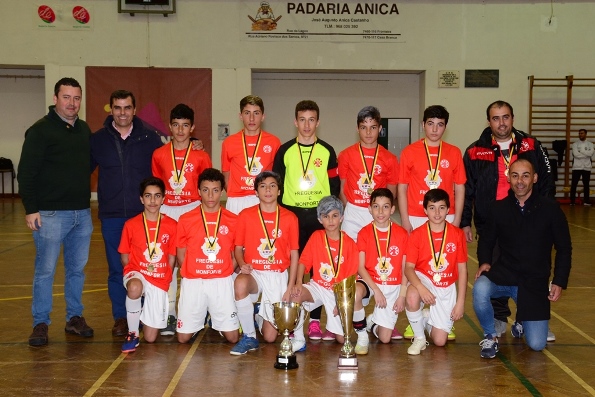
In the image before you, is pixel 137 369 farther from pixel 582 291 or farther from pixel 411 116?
pixel 411 116

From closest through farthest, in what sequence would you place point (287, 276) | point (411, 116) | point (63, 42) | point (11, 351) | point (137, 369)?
point (137, 369), point (11, 351), point (287, 276), point (63, 42), point (411, 116)

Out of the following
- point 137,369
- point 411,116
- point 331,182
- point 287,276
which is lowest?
point 137,369

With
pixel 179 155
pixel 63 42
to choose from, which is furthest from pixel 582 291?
pixel 63 42

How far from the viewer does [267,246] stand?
18.4ft

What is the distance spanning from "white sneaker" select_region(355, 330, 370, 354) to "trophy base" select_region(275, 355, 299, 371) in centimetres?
61

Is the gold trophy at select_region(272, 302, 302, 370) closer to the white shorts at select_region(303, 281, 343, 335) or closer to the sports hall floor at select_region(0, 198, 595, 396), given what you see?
the sports hall floor at select_region(0, 198, 595, 396)

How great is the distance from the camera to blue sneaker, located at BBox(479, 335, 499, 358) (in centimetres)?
505

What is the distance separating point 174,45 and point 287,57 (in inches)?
124

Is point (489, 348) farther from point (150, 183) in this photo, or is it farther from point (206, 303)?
point (150, 183)

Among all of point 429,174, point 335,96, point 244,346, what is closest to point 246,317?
point 244,346

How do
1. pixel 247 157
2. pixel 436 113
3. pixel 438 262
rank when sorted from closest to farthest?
1. pixel 438 262
2. pixel 436 113
3. pixel 247 157

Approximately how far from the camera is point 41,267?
5500 millimetres

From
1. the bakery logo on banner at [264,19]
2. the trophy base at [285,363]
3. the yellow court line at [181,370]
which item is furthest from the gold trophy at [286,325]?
the bakery logo on banner at [264,19]

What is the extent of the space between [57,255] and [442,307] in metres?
3.21
